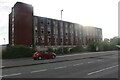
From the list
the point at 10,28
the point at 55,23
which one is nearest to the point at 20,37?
the point at 10,28

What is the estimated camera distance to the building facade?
64438 millimetres

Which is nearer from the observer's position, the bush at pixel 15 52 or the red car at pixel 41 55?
the red car at pixel 41 55

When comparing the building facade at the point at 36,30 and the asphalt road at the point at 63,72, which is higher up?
the building facade at the point at 36,30

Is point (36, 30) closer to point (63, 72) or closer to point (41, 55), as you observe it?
point (41, 55)

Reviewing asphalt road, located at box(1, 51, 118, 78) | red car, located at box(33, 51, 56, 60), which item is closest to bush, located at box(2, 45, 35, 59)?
red car, located at box(33, 51, 56, 60)

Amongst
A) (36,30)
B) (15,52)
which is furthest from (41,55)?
(36,30)

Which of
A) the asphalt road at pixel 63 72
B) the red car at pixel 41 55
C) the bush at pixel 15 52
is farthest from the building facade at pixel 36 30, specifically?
the asphalt road at pixel 63 72

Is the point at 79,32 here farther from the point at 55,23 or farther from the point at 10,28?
the point at 10,28

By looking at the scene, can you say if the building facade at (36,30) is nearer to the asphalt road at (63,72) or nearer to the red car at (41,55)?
→ the red car at (41,55)

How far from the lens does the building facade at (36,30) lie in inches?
2537

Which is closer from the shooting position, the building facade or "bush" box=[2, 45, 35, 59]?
"bush" box=[2, 45, 35, 59]

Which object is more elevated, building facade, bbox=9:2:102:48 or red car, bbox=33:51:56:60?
building facade, bbox=9:2:102:48

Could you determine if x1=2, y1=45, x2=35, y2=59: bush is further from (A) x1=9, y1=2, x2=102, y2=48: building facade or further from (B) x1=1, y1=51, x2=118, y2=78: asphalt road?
(B) x1=1, y1=51, x2=118, y2=78: asphalt road

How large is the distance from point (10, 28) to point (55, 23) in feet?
58.5
